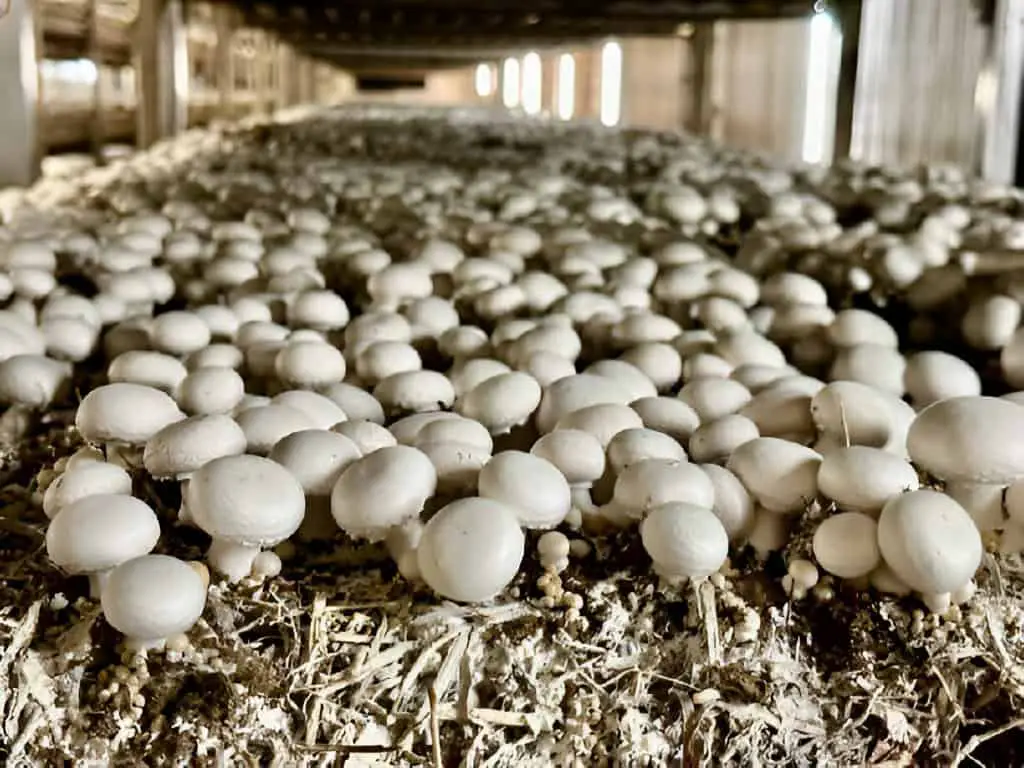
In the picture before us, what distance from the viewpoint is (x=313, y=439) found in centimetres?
129

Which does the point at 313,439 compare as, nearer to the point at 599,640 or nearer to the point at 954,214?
the point at 599,640

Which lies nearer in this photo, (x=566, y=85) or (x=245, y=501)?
(x=245, y=501)

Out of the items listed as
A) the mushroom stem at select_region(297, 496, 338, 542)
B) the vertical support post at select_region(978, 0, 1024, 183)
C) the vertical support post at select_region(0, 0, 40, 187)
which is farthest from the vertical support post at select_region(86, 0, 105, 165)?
the mushroom stem at select_region(297, 496, 338, 542)

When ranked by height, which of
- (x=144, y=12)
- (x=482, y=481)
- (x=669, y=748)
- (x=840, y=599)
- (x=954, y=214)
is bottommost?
(x=669, y=748)

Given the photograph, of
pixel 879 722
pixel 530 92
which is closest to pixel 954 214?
pixel 879 722

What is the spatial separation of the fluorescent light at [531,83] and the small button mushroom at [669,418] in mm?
22616

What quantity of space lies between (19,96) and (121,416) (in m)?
2.94

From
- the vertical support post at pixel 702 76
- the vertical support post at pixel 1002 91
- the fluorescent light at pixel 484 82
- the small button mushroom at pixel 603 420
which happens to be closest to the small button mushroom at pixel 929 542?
the small button mushroom at pixel 603 420

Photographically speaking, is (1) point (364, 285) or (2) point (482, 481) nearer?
(2) point (482, 481)

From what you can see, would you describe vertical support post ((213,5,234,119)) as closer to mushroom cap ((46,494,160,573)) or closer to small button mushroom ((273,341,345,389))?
small button mushroom ((273,341,345,389))

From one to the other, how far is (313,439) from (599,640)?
16.4 inches

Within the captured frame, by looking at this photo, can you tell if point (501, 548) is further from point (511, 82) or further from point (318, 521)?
point (511, 82)

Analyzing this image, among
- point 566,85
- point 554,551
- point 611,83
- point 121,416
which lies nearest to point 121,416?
point 121,416

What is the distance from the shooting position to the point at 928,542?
3.67 ft
